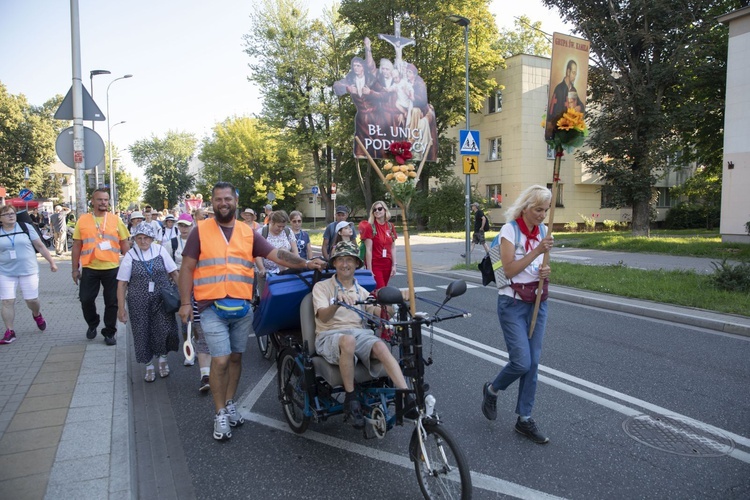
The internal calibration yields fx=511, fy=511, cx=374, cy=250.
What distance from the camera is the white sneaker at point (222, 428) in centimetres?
402

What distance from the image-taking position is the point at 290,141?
39531 millimetres

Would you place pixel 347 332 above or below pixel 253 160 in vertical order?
below

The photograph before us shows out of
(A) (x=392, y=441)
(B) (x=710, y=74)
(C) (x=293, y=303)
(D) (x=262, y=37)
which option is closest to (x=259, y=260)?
(C) (x=293, y=303)

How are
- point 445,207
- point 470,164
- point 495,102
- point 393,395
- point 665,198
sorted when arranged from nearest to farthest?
point 393,395
point 470,164
point 445,207
point 495,102
point 665,198

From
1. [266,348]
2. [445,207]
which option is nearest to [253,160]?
[445,207]

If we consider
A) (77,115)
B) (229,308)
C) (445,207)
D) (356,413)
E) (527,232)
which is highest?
(77,115)

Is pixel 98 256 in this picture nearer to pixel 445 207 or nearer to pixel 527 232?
pixel 527 232

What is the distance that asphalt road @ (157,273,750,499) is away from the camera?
3322 mm

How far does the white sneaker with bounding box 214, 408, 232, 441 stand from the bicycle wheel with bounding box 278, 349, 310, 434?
1.59ft

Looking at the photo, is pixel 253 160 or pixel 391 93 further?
pixel 253 160

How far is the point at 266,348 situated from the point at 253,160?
162 feet

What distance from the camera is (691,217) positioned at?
34.5 meters

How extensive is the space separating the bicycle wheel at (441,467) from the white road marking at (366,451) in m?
0.41

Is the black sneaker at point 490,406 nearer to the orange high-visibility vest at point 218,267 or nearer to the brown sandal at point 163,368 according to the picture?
the orange high-visibility vest at point 218,267
